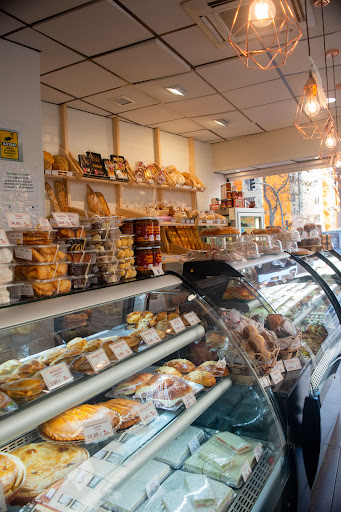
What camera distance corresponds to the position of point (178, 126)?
19.1 ft

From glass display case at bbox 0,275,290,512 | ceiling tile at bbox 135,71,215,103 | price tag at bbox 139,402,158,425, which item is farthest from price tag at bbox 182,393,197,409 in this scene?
ceiling tile at bbox 135,71,215,103

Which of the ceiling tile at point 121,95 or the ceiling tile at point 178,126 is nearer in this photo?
the ceiling tile at point 121,95

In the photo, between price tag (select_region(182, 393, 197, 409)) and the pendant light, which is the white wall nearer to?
the pendant light

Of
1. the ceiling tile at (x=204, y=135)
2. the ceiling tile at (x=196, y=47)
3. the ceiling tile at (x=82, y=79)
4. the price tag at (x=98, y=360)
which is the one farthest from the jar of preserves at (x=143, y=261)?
the ceiling tile at (x=204, y=135)

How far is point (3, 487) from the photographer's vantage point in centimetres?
112

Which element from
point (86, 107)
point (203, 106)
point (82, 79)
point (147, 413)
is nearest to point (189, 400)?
point (147, 413)

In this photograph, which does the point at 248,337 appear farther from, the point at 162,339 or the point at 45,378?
the point at 45,378

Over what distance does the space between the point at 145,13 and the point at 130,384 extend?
2693mm

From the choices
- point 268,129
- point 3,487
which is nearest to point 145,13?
point 3,487

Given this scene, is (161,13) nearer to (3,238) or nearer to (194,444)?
(3,238)

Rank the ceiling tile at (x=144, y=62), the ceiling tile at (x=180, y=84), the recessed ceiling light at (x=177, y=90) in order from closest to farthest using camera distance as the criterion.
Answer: the ceiling tile at (x=144, y=62), the ceiling tile at (x=180, y=84), the recessed ceiling light at (x=177, y=90)

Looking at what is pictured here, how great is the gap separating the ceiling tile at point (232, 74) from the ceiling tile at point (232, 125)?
0.99m

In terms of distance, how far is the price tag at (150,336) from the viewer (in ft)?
5.41

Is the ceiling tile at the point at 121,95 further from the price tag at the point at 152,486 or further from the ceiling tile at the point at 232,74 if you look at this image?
the price tag at the point at 152,486
